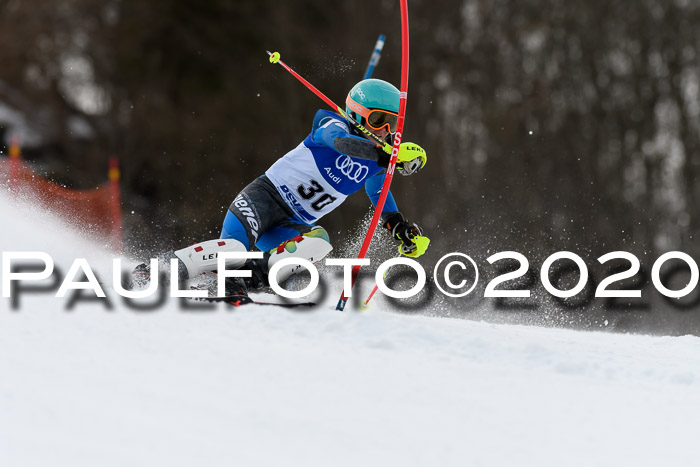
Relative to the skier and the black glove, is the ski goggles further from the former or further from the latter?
the black glove

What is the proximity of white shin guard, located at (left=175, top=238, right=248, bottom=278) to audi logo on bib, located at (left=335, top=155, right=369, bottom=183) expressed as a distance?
0.76m

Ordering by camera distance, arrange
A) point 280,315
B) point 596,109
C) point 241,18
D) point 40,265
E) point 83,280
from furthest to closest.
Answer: point 241,18 < point 596,109 < point 40,265 < point 83,280 < point 280,315

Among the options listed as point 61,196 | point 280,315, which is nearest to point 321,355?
point 280,315

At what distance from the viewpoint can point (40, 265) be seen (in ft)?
18.7

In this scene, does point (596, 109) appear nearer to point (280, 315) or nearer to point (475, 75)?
point (475, 75)

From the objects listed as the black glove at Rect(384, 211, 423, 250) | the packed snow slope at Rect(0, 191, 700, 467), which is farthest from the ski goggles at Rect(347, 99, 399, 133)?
the packed snow slope at Rect(0, 191, 700, 467)

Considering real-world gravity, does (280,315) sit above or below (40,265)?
below

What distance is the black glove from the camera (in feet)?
18.9

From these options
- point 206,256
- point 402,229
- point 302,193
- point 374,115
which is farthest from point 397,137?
point 206,256

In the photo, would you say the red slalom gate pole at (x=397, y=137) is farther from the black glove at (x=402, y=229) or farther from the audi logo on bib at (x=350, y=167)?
the black glove at (x=402, y=229)

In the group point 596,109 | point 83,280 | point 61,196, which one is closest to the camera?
point 83,280

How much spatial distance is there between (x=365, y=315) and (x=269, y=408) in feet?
4.90

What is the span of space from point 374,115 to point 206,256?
50.5 inches

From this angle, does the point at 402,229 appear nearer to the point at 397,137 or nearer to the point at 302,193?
the point at 302,193
